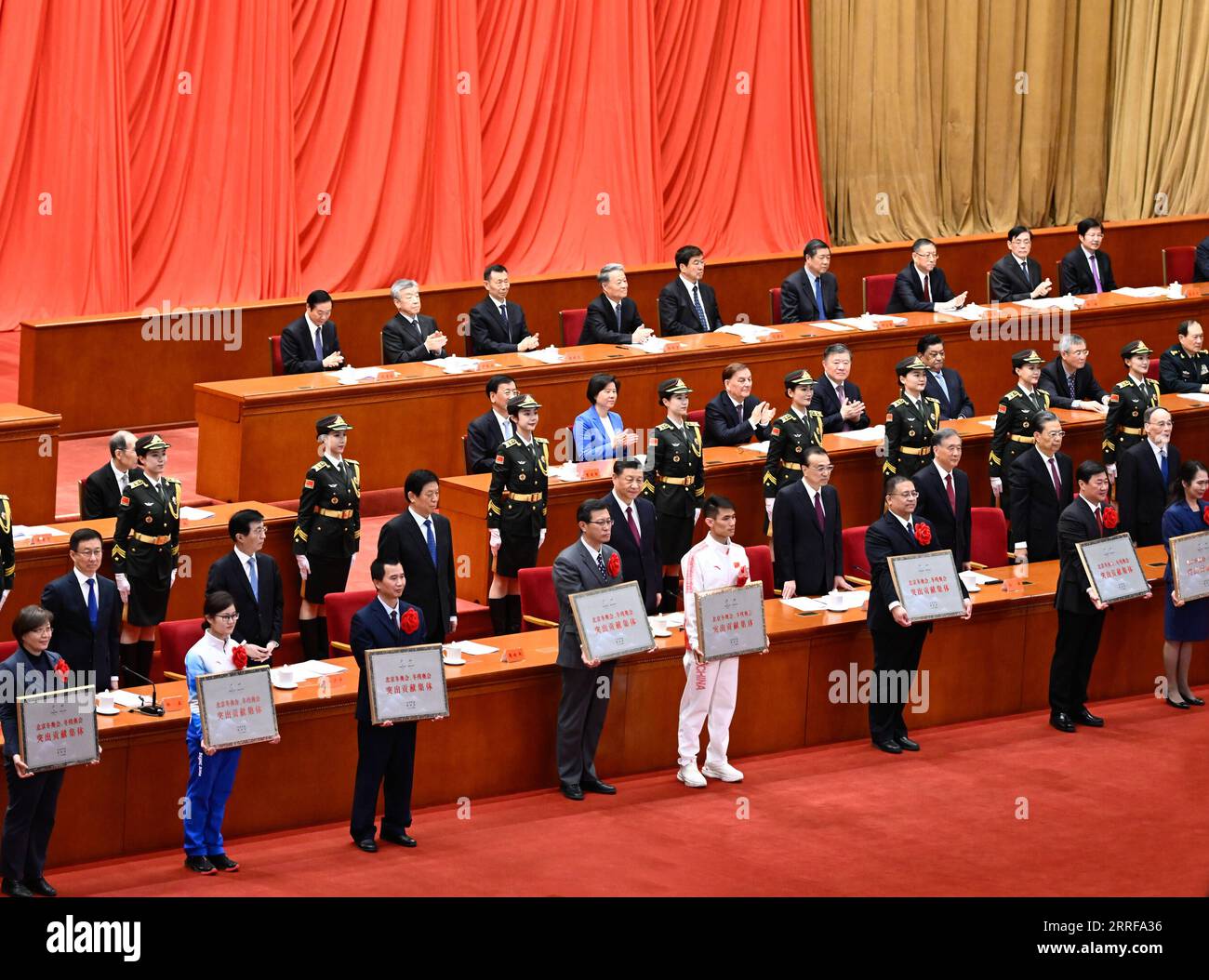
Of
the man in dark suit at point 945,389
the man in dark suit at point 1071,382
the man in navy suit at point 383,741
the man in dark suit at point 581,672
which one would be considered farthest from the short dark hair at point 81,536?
the man in dark suit at point 1071,382

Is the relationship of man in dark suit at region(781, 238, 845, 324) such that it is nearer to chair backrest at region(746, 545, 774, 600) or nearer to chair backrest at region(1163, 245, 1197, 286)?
chair backrest at region(746, 545, 774, 600)

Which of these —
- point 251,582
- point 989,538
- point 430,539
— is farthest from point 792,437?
point 251,582

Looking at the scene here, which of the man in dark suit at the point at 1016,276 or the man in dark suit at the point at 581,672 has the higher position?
the man in dark suit at the point at 1016,276

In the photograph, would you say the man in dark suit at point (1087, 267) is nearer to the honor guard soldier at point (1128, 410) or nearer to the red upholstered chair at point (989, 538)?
the honor guard soldier at point (1128, 410)

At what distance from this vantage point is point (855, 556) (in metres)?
9.91

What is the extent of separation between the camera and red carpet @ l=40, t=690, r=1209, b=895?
23.4 feet

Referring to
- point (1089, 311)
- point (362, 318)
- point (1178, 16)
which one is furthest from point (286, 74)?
point (1178, 16)

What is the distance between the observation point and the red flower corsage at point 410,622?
7.41 meters

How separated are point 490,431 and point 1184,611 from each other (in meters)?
3.57

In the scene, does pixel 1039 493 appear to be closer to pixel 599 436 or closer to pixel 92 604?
pixel 599 436

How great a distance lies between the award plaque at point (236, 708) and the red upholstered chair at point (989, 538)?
452 cm

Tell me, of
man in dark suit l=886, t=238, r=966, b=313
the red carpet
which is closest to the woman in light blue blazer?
the red carpet

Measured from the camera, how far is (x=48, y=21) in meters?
12.6

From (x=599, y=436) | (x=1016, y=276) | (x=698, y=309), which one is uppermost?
(x=1016, y=276)
